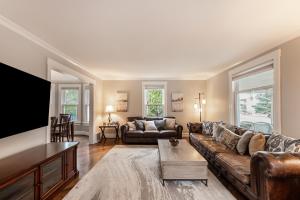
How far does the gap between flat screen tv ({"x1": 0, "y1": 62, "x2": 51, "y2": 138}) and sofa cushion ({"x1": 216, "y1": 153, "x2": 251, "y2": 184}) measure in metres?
2.93

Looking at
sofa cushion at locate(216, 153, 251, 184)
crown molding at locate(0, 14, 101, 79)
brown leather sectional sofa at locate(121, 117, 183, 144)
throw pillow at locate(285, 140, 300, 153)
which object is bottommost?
brown leather sectional sofa at locate(121, 117, 183, 144)

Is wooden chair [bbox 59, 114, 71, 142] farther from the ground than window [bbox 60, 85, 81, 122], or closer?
closer

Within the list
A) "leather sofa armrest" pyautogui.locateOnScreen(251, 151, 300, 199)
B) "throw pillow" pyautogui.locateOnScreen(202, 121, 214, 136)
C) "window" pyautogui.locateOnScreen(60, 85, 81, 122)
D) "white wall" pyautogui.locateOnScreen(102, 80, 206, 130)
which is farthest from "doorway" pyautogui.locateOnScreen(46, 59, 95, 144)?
"leather sofa armrest" pyautogui.locateOnScreen(251, 151, 300, 199)

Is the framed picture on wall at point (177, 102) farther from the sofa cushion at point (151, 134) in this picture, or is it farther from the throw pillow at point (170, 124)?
the sofa cushion at point (151, 134)

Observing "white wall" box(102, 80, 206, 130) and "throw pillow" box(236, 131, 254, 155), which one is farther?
"white wall" box(102, 80, 206, 130)

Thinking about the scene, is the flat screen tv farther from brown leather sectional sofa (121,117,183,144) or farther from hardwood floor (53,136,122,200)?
brown leather sectional sofa (121,117,183,144)

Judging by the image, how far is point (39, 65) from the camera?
357 cm

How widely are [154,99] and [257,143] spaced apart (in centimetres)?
523

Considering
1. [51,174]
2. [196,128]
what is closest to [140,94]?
[196,128]

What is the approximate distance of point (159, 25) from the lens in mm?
2867

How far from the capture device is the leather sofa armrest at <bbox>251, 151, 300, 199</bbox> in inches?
79.5

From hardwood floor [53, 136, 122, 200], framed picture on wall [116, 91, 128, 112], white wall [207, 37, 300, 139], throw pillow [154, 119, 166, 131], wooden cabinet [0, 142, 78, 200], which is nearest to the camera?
wooden cabinet [0, 142, 78, 200]

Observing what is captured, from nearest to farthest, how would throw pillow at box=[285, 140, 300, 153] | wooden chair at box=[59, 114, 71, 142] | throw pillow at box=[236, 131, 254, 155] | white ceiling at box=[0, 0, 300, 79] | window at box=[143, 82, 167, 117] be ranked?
white ceiling at box=[0, 0, 300, 79]
throw pillow at box=[285, 140, 300, 153]
throw pillow at box=[236, 131, 254, 155]
wooden chair at box=[59, 114, 71, 142]
window at box=[143, 82, 167, 117]

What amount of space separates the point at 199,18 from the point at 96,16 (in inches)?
51.2
